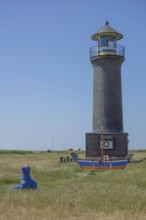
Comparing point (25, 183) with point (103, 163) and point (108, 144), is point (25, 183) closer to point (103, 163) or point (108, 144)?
point (103, 163)

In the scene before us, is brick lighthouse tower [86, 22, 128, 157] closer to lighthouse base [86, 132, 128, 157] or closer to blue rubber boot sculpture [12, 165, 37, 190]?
lighthouse base [86, 132, 128, 157]

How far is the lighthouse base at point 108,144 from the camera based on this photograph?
3503 centimetres

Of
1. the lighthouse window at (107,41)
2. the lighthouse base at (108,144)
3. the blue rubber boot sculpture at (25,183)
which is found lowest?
the blue rubber boot sculpture at (25,183)

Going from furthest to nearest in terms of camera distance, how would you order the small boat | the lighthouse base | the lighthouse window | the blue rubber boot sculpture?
1. the lighthouse window
2. the lighthouse base
3. the small boat
4. the blue rubber boot sculpture

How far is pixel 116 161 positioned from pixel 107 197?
61.8 feet

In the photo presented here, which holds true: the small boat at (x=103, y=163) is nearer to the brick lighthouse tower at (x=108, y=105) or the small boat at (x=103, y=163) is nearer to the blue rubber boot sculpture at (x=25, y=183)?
the brick lighthouse tower at (x=108, y=105)

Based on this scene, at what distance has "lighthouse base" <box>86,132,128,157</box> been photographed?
3503cm

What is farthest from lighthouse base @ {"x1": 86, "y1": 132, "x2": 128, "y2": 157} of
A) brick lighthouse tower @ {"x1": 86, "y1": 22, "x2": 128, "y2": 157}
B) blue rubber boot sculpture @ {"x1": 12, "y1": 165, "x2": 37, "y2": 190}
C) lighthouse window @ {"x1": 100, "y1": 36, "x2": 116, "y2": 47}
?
blue rubber boot sculpture @ {"x1": 12, "y1": 165, "x2": 37, "y2": 190}

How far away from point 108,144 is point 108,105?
11.3 feet

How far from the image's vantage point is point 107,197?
497 inches

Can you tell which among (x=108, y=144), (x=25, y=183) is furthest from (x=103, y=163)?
(x=25, y=183)

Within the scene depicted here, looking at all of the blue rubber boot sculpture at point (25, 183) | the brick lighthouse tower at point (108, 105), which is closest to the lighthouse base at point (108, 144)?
the brick lighthouse tower at point (108, 105)

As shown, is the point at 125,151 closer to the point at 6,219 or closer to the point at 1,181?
the point at 1,181

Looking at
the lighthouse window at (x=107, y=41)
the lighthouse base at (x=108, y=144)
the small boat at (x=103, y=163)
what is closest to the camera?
the small boat at (x=103, y=163)
